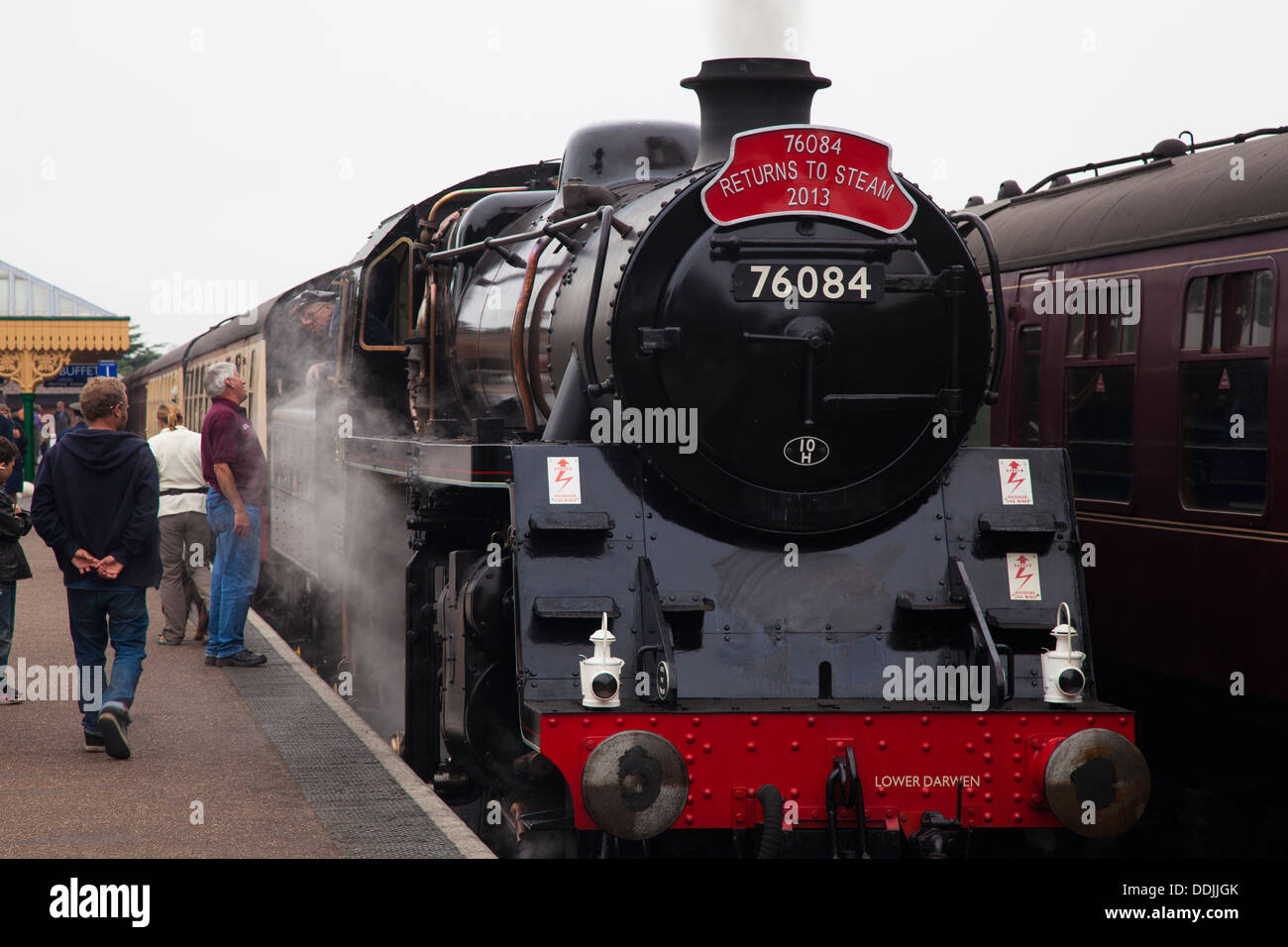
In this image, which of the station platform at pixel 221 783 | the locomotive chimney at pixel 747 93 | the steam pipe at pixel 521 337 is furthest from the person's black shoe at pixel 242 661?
the locomotive chimney at pixel 747 93

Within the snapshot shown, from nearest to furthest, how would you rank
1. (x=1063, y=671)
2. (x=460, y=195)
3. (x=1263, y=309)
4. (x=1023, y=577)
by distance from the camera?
(x=1063, y=671) → (x=1023, y=577) → (x=1263, y=309) → (x=460, y=195)

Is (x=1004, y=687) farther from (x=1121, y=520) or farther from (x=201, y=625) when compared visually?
(x=201, y=625)

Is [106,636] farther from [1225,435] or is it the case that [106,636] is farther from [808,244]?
[1225,435]

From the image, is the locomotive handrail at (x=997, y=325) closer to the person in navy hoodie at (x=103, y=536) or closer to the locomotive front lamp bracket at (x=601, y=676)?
the locomotive front lamp bracket at (x=601, y=676)

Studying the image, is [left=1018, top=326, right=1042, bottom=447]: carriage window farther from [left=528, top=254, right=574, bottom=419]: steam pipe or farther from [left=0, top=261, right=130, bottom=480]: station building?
[left=0, top=261, right=130, bottom=480]: station building

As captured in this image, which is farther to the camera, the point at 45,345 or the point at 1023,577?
the point at 45,345

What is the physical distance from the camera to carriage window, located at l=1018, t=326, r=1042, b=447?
752 centimetres

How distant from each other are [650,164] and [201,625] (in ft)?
17.5

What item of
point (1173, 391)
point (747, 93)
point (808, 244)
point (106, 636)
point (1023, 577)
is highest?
point (747, 93)

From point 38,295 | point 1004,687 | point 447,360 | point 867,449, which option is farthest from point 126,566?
point 38,295

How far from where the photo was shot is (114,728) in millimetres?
6250

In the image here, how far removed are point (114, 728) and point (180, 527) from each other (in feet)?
11.8

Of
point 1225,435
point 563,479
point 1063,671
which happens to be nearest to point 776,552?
point 563,479

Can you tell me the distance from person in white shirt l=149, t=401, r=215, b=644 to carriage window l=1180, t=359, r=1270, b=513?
20.3 ft
